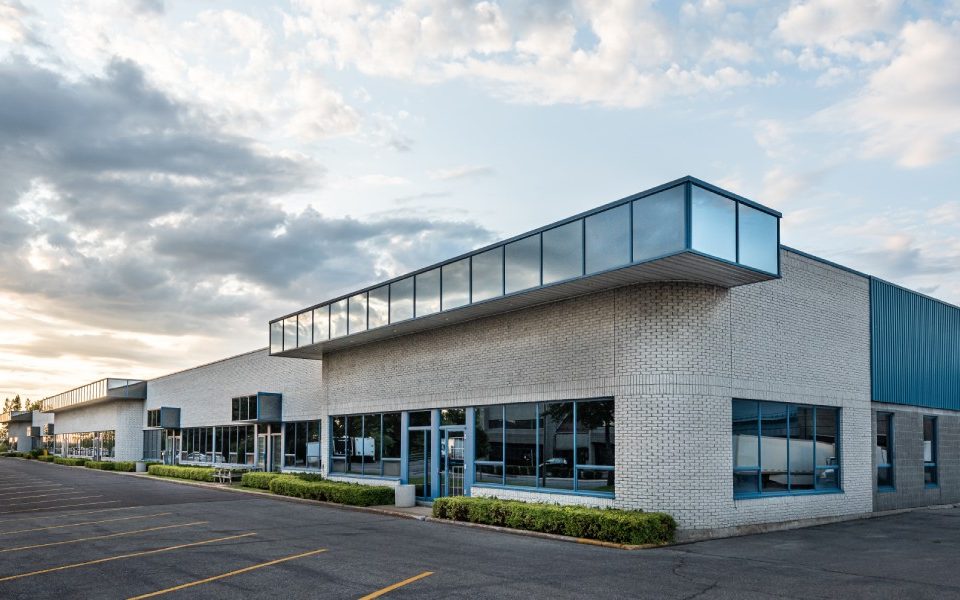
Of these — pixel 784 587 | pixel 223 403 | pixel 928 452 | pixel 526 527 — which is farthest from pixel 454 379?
pixel 223 403

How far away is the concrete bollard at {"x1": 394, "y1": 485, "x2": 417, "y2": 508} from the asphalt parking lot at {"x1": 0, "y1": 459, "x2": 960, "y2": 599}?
298 cm

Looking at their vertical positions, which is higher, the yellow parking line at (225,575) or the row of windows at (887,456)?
the row of windows at (887,456)

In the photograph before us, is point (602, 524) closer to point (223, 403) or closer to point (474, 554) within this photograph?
point (474, 554)

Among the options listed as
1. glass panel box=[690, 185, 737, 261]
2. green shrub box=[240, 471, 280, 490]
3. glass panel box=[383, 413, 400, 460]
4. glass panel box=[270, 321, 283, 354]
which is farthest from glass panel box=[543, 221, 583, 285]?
green shrub box=[240, 471, 280, 490]

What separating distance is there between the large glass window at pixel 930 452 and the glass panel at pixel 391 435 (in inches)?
718

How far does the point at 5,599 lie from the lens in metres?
13.0

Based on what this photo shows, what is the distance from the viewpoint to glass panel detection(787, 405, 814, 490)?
2277 centimetres

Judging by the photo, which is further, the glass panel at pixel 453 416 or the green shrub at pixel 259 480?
the green shrub at pixel 259 480

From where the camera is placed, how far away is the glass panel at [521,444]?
23.2m

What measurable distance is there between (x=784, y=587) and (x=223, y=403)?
42004 millimetres

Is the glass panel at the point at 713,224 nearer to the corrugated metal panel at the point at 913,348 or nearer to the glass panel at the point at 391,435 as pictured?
the corrugated metal panel at the point at 913,348

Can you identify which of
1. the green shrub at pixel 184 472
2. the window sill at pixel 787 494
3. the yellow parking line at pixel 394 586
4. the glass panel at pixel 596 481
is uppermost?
the glass panel at pixel 596 481

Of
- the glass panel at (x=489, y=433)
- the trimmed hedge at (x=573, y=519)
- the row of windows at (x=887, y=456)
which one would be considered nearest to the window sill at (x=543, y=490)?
the glass panel at (x=489, y=433)

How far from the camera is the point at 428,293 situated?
1019 inches
